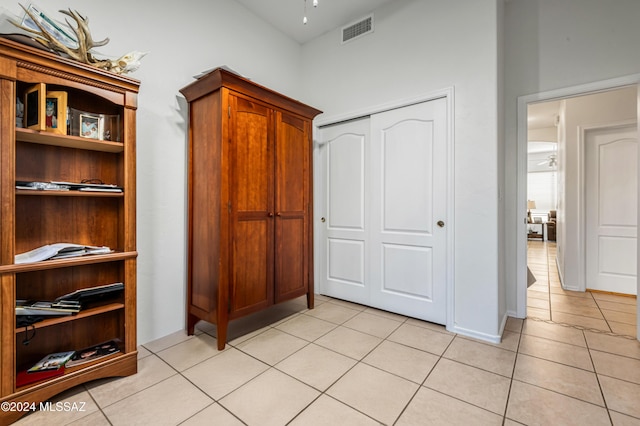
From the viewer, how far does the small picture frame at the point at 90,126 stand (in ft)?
5.78

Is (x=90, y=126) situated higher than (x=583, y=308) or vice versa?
(x=90, y=126)

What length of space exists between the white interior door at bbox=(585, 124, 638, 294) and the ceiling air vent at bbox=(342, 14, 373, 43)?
3.35m

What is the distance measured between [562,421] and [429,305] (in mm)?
1287

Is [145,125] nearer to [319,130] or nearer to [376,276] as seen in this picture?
[319,130]

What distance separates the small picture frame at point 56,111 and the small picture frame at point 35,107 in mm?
50

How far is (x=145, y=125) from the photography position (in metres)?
2.26

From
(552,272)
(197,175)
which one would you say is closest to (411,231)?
(197,175)

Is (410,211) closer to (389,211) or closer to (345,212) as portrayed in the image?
(389,211)

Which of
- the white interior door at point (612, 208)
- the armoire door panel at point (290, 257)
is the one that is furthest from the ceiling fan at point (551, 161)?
the armoire door panel at point (290, 257)

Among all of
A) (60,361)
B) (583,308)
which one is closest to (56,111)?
(60,361)

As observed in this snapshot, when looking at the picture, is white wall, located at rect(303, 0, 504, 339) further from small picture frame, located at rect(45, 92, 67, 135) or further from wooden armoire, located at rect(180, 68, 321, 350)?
small picture frame, located at rect(45, 92, 67, 135)

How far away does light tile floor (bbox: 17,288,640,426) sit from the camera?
149cm

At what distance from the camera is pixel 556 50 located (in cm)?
266

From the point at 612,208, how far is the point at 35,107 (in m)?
5.91
